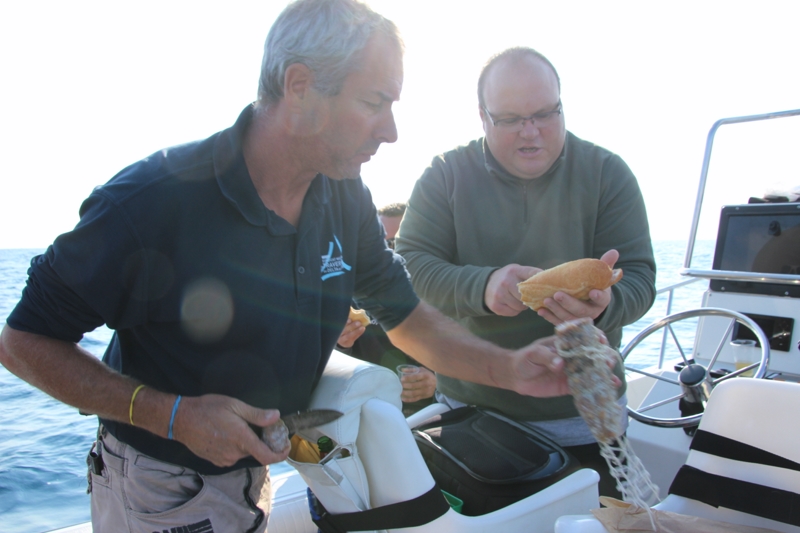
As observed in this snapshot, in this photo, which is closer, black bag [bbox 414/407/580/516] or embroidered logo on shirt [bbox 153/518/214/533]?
embroidered logo on shirt [bbox 153/518/214/533]

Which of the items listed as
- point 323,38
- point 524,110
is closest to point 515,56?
point 524,110

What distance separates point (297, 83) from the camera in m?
1.36

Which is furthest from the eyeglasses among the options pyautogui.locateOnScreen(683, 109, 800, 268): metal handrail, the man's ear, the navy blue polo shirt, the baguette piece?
pyautogui.locateOnScreen(683, 109, 800, 268): metal handrail

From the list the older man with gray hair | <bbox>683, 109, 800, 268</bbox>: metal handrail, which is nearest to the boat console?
<bbox>683, 109, 800, 268</bbox>: metal handrail

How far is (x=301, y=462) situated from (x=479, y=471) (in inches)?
21.6

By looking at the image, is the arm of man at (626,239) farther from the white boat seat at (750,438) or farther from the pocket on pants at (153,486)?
the pocket on pants at (153,486)

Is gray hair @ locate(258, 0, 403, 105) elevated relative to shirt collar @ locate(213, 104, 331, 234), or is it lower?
elevated

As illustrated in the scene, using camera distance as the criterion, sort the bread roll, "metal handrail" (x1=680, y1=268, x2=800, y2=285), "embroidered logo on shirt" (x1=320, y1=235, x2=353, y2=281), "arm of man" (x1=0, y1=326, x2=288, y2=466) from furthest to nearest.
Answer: "metal handrail" (x1=680, y1=268, x2=800, y2=285) → the bread roll → "embroidered logo on shirt" (x1=320, y1=235, x2=353, y2=281) → "arm of man" (x1=0, y1=326, x2=288, y2=466)

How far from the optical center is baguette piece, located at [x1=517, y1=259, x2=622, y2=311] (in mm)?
1509

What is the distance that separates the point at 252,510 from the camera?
5.02 ft

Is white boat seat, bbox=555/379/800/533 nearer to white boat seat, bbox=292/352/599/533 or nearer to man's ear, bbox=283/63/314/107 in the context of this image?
white boat seat, bbox=292/352/599/533

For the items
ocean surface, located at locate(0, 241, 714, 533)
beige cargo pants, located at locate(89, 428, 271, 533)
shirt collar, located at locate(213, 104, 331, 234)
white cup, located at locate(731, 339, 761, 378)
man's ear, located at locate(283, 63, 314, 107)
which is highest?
man's ear, located at locate(283, 63, 314, 107)

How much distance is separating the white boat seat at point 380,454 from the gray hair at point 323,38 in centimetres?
75

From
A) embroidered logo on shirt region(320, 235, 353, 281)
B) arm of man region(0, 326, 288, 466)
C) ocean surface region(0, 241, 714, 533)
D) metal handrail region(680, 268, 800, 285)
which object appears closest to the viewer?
arm of man region(0, 326, 288, 466)
